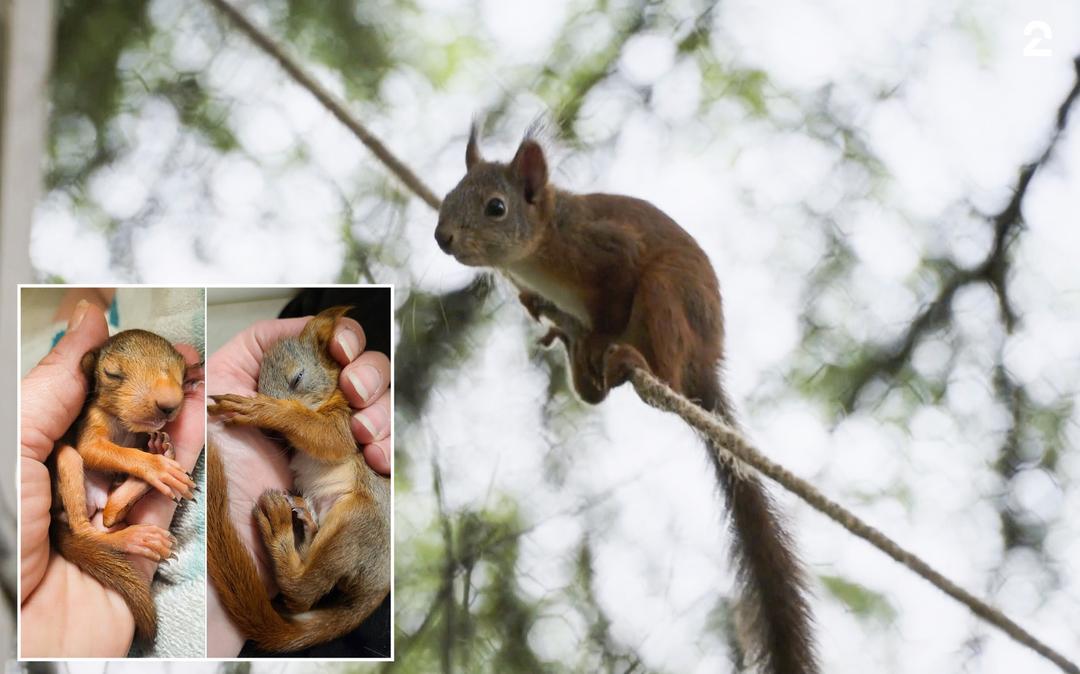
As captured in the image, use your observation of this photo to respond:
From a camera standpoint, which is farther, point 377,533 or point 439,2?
point 439,2

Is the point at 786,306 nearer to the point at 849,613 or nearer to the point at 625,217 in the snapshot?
the point at 625,217

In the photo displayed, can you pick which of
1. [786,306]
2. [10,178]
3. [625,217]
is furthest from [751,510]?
[10,178]

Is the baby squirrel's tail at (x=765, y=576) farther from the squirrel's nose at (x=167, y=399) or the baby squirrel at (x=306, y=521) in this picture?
the squirrel's nose at (x=167, y=399)

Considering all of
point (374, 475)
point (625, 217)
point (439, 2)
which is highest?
point (439, 2)

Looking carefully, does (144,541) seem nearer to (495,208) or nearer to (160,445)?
(160,445)

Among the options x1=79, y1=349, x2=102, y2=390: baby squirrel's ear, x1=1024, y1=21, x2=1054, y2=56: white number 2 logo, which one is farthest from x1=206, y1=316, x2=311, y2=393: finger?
x1=1024, y1=21, x2=1054, y2=56: white number 2 logo

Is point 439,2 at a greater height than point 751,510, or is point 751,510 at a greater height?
point 439,2
